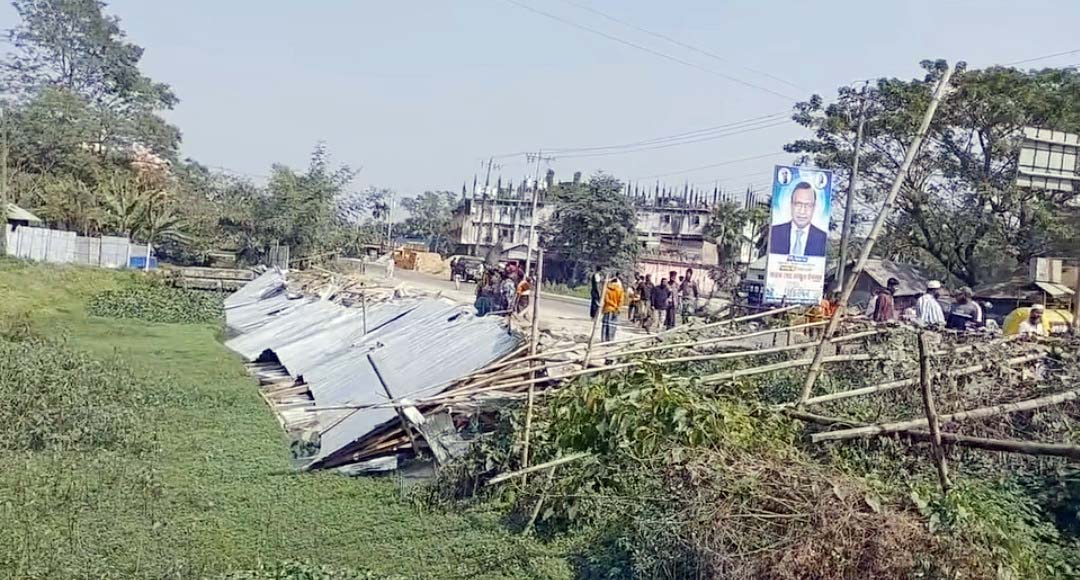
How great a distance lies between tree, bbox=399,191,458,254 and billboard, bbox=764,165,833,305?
6247 cm

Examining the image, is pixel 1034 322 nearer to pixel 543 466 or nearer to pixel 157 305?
pixel 543 466

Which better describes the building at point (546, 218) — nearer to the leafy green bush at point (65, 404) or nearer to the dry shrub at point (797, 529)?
the leafy green bush at point (65, 404)

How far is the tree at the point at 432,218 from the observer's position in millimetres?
86062

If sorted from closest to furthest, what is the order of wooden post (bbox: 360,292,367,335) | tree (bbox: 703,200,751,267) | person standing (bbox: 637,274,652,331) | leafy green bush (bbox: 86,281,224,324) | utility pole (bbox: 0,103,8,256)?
1. wooden post (bbox: 360,292,367,335)
2. person standing (bbox: 637,274,652,331)
3. leafy green bush (bbox: 86,281,224,324)
4. utility pole (bbox: 0,103,8,256)
5. tree (bbox: 703,200,751,267)

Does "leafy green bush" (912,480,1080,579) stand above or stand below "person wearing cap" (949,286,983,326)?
below

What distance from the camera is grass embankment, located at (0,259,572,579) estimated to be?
6.70 metres

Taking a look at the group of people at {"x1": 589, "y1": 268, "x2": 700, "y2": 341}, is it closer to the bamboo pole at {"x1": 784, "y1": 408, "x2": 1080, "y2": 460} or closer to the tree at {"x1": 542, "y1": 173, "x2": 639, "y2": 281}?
the bamboo pole at {"x1": 784, "y1": 408, "x2": 1080, "y2": 460}

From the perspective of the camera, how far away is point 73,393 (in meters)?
11.5

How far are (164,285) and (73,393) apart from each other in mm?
18908

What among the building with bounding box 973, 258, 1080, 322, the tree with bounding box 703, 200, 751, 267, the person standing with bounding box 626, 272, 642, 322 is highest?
the tree with bounding box 703, 200, 751, 267

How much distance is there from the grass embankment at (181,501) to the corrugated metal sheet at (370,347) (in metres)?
0.88

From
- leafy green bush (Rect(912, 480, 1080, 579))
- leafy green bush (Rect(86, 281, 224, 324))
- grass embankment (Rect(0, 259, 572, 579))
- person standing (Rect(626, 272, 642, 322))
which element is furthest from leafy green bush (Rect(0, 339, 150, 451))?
person standing (Rect(626, 272, 642, 322))

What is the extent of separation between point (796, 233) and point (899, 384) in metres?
7.33

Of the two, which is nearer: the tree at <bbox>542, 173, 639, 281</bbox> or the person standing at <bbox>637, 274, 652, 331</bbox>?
the person standing at <bbox>637, 274, 652, 331</bbox>
